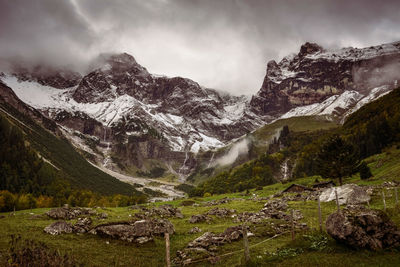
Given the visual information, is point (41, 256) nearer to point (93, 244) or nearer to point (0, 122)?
point (93, 244)

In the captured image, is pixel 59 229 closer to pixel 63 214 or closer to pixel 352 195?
pixel 63 214

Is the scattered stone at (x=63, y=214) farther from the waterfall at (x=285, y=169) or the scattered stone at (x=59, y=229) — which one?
the waterfall at (x=285, y=169)

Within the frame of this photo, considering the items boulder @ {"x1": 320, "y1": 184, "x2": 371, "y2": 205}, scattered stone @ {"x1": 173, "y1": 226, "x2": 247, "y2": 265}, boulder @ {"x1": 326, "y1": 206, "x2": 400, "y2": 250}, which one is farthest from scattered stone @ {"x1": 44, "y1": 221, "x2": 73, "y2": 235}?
boulder @ {"x1": 320, "y1": 184, "x2": 371, "y2": 205}

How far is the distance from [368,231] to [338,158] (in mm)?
53395

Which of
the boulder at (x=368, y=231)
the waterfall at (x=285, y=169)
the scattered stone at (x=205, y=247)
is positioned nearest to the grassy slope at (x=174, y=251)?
the boulder at (x=368, y=231)

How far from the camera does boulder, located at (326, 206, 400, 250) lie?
15.9 metres

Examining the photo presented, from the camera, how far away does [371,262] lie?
14.3m

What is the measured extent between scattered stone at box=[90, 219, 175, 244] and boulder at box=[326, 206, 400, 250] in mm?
16539

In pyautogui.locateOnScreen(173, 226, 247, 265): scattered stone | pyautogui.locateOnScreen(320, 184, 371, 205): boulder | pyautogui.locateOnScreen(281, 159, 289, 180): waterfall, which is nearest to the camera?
pyautogui.locateOnScreen(173, 226, 247, 265): scattered stone

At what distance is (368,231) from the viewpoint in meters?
16.4

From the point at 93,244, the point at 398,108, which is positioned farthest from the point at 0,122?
the point at 398,108

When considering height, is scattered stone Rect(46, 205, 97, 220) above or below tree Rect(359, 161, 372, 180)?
below

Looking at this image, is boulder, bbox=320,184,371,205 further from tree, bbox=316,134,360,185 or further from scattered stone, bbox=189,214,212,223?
scattered stone, bbox=189,214,212,223

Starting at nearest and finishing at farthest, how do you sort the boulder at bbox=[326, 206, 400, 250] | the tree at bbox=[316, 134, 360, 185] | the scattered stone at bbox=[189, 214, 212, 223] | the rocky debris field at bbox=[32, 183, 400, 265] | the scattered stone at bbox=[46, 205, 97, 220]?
the boulder at bbox=[326, 206, 400, 250], the rocky debris field at bbox=[32, 183, 400, 265], the scattered stone at bbox=[189, 214, 212, 223], the scattered stone at bbox=[46, 205, 97, 220], the tree at bbox=[316, 134, 360, 185]
